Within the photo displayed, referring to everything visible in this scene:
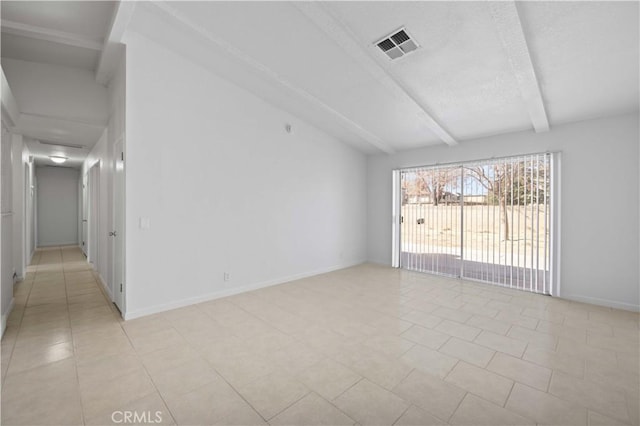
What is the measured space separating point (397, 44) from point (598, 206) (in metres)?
3.63

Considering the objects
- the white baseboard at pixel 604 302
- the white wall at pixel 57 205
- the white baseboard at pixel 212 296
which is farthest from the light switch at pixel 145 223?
the white wall at pixel 57 205

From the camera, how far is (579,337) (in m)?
2.96

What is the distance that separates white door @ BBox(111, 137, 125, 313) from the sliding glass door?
511 cm

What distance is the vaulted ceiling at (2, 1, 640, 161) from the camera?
2.55m

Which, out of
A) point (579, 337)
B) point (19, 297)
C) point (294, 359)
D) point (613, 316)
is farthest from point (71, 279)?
point (613, 316)

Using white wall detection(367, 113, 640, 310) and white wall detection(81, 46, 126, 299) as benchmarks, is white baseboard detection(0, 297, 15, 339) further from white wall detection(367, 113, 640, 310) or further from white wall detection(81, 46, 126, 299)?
white wall detection(367, 113, 640, 310)

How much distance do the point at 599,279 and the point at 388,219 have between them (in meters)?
3.54

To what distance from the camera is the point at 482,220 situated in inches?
208

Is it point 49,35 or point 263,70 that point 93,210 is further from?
point 263,70

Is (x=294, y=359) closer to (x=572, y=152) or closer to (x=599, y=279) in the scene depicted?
(x=599, y=279)

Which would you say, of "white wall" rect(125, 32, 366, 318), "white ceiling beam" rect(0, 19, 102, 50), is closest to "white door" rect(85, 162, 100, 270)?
"white ceiling beam" rect(0, 19, 102, 50)

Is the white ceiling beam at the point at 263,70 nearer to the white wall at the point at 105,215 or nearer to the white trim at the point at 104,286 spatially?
the white wall at the point at 105,215

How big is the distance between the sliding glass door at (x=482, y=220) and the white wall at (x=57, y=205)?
10.6 m

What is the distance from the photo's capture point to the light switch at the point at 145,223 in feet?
11.4
